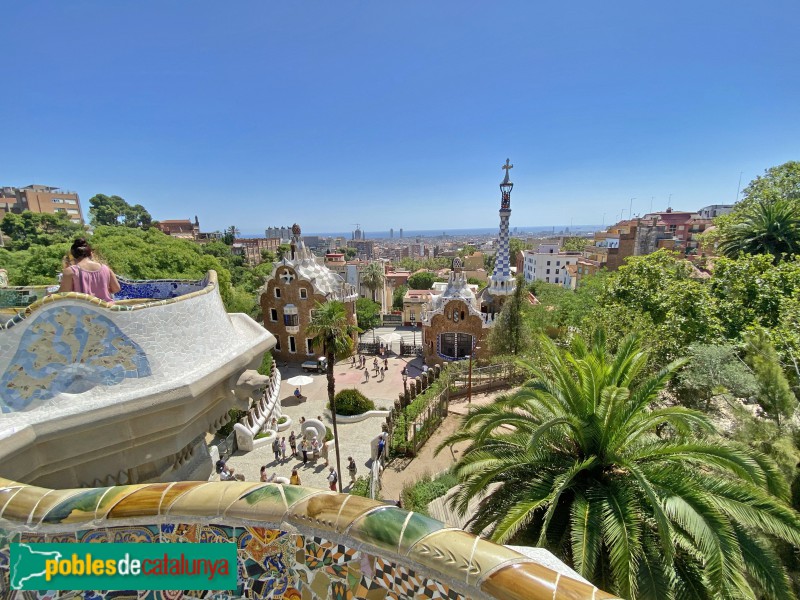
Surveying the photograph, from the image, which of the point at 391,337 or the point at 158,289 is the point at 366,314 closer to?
the point at 391,337

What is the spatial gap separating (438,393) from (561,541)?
1107 cm

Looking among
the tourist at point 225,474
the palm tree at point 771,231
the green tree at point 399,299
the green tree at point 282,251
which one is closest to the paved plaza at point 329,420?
the tourist at point 225,474

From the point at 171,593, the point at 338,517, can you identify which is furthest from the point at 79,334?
the point at 338,517

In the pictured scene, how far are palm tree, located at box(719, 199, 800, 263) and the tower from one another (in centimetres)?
1158

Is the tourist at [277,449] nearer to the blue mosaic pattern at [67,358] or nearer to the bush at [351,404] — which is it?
the bush at [351,404]

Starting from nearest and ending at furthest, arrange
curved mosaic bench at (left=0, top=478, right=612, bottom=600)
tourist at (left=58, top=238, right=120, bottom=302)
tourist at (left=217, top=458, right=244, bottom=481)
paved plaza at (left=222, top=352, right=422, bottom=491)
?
curved mosaic bench at (left=0, top=478, right=612, bottom=600) → tourist at (left=58, top=238, right=120, bottom=302) → tourist at (left=217, top=458, right=244, bottom=481) → paved plaza at (left=222, top=352, right=422, bottom=491)

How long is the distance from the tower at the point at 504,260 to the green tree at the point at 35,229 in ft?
143

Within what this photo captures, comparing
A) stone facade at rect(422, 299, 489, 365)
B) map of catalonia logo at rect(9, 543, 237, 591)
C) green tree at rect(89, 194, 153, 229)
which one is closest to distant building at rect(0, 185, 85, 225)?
green tree at rect(89, 194, 153, 229)

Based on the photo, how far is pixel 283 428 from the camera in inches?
699

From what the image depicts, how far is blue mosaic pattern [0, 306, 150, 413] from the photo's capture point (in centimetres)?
468

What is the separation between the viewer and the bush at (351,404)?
18625 mm

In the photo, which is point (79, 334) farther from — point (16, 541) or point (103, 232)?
point (103, 232)

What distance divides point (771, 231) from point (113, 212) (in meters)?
95.0

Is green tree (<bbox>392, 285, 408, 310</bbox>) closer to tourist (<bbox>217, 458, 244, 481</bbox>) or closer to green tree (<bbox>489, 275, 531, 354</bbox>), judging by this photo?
green tree (<bbox>489, 275, 531, 354</bbox>)
